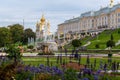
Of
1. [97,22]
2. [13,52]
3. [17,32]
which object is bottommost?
[13,52]

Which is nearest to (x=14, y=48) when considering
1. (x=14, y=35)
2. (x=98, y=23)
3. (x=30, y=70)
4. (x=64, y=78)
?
(x=30, y=70)

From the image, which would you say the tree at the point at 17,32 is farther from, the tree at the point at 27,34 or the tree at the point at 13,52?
the tree at the point at 13,52

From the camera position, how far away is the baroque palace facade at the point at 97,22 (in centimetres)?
10725

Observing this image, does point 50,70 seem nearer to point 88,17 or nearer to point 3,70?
point 3,70

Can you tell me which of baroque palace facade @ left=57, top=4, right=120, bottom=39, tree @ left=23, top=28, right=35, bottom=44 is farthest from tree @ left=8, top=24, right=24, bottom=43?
baroque palace facade @ left=57, top=4, right=120, bottom=39

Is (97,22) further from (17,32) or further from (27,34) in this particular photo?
(17,32)

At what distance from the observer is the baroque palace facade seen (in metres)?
107

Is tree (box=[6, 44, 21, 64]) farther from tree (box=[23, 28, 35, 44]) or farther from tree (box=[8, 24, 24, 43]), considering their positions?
tree (box=[23, 28, 35, 44])

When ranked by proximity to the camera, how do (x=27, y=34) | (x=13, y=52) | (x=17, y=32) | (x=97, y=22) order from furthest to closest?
(x=97, y=22) < (x=27, y=34) < (x=17, y=32) < (x=13, y=52)

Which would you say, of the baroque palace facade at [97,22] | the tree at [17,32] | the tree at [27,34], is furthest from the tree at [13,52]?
the baroque palace facade at [97,22]

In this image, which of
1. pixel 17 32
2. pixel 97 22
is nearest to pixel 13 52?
pixel 17 32

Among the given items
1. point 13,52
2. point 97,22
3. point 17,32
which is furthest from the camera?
point 97,22

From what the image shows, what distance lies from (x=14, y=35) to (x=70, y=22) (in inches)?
2079

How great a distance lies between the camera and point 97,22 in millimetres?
121500
